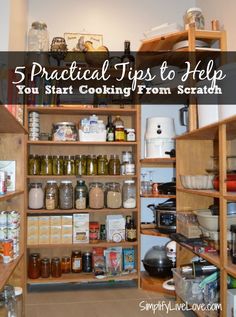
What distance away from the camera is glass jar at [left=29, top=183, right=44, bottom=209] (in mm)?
2359

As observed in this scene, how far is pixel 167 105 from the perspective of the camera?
2.71 meters

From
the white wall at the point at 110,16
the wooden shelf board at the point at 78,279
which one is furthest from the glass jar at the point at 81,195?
the white wall at the point at 110,16

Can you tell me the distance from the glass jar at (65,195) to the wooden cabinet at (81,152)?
0.06 m

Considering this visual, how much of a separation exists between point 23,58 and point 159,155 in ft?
4.30

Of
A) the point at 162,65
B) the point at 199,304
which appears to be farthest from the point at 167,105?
the point at 199,304

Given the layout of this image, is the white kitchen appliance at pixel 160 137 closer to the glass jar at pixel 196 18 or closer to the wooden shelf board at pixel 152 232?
the wooden shelf board at pixel 152 232

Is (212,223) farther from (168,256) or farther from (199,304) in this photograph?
(168,256)

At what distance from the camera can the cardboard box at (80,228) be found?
2.39 m

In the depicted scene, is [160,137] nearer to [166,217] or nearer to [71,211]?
[166,217]

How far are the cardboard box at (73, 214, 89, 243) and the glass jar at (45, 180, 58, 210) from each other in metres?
0.19

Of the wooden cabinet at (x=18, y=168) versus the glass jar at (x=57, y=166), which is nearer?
the wooden cabinet at (x=18, y=168)

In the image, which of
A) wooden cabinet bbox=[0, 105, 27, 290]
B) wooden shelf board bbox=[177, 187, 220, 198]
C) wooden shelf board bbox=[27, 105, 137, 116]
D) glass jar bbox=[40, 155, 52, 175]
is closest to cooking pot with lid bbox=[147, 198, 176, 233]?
wooden shelf board bbox=[177, 187, 220, 198]

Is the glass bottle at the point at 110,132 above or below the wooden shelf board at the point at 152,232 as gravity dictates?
above

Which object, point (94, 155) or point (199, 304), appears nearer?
point (199, 304)
